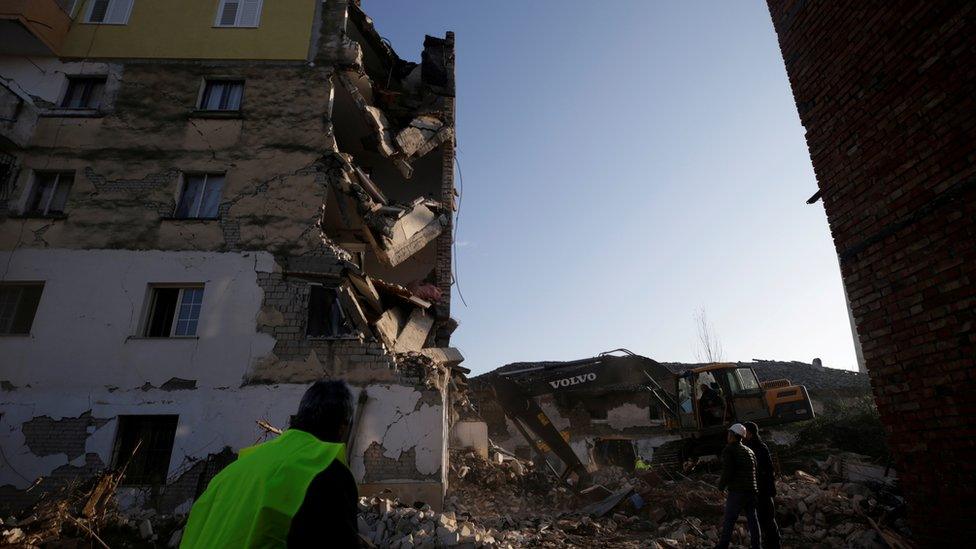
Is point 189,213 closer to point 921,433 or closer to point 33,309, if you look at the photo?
point 33,309

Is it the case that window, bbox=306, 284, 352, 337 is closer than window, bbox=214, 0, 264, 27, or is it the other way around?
window, bbox=306, 284, 352, 337

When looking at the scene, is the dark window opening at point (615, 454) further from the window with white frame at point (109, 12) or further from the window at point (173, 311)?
the window with white frame at point (109, 12)

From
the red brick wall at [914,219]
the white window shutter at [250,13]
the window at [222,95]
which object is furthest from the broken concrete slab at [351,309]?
the red brick wall at [914,219]

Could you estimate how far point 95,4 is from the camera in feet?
43.8

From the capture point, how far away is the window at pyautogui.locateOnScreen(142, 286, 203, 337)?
1037 cm

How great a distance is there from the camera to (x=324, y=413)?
83.3 inches

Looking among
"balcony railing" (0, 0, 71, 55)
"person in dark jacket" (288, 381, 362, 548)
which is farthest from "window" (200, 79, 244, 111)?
"person in dark jacket" (288, 381, 362, 548)

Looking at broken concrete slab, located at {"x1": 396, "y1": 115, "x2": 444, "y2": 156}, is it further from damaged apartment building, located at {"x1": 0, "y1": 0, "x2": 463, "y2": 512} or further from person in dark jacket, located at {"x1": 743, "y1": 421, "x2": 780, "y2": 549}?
person in dark jacket, located at {"x1": 743, "y1": 421, "x2": 780, "y2": 549}

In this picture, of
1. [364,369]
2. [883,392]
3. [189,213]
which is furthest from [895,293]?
[189,213]

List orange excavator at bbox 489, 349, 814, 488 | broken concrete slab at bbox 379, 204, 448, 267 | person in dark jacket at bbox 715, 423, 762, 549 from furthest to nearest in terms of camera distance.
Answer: broken concrete slab at bbox 379, 204, 448, 267, orange excavator at bbox 489, 349, 814, 488, person in dark jacket at bbox 715, 423, 762, 549

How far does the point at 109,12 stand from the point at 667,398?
57.2 feet

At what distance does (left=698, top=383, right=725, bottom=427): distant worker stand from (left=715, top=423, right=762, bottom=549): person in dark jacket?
5.91 m

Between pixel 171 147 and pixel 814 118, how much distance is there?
40.6ft

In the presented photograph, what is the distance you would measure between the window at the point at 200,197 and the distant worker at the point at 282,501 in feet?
35.3
